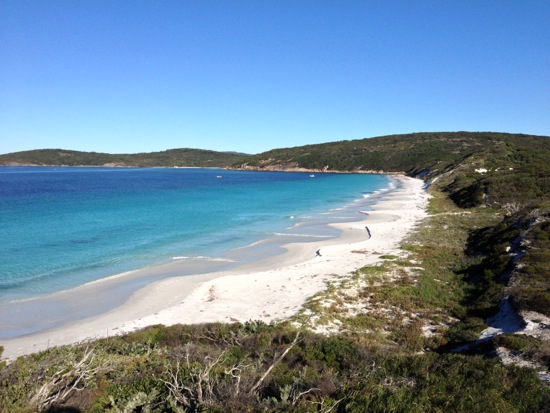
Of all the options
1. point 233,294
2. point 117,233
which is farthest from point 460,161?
point 233,294

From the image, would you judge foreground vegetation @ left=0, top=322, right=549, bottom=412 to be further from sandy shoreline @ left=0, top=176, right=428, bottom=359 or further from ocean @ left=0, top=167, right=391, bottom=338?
ocean @ left=0, top=167, right=391, bottom=338

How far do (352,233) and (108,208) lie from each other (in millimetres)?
33097

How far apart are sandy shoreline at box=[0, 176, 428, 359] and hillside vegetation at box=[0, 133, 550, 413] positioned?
144 centimetres

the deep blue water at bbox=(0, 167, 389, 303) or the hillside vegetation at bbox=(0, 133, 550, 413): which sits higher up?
the hillside vegetation at bbox=(0, 133, 550, 413)

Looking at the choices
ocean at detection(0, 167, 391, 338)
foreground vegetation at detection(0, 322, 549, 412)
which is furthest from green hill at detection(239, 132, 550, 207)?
foreground vegetation at detection(0, 322, 549, 412)

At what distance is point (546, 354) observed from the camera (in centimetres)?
802

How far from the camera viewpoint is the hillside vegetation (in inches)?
231

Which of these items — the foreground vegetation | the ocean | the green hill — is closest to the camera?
the foreground vegetation

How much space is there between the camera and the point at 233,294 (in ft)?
54.7

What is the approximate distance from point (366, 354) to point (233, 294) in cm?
908

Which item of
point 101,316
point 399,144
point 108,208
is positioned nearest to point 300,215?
point 108,208

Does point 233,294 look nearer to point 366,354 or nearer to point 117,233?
point 366,354

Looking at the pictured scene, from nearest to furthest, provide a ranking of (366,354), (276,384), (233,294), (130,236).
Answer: (276,384) → (366,354) → (233,294) → (130,236)

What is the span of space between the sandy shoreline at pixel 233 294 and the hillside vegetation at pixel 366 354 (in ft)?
4.73
